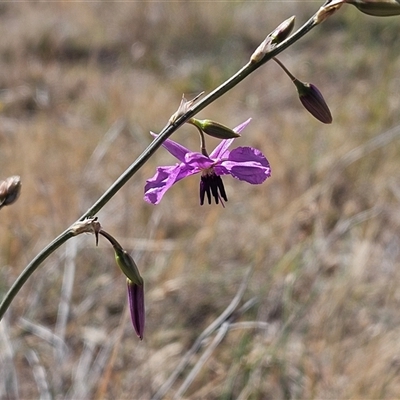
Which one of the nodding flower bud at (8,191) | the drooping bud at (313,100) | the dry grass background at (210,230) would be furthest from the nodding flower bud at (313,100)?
the dry grass background at (210,230)

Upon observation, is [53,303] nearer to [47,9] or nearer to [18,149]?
[18,149]

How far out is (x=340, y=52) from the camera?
5.22m

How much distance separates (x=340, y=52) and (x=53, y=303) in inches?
153

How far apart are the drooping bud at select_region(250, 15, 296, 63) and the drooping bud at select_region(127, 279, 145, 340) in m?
0.32

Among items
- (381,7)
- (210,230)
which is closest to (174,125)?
(381,7)

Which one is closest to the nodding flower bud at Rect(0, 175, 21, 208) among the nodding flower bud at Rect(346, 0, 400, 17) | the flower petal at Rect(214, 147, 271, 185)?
the flower petal at Rect(214, 147, 271, 185)

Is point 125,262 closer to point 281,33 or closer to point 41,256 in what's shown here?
point 41,256

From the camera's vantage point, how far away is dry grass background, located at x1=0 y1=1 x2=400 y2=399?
172 centimetres

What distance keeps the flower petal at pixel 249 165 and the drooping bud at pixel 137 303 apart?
0.20 meters

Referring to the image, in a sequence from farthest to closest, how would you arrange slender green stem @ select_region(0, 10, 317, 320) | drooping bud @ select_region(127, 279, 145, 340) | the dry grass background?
the dry grass background, drooping bud @ select_region(127, 279, 145, 340), slender green stem @ select_region(0, 10, 317, 320)

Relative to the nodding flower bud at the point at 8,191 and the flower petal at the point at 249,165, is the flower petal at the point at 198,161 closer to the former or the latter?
the flower petal at the point at 249,165

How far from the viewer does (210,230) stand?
2.31 meters

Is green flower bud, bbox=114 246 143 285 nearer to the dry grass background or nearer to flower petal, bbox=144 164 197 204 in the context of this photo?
flower petal, bbox=144 164 197 204

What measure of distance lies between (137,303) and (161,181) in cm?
17
